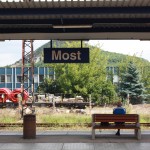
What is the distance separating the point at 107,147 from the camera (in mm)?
12500

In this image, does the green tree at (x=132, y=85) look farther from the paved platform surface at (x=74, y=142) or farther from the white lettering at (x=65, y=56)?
the white lettering at (x=65, y=56)

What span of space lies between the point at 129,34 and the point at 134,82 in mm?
39322

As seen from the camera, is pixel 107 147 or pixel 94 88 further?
pixel 94 88

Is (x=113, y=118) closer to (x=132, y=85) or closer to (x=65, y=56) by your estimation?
(x=65, y=56)

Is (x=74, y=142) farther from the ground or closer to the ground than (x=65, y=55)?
closer to the ground

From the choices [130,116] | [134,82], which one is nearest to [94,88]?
[134,82]

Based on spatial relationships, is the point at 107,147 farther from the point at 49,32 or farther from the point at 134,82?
the point at 134,82

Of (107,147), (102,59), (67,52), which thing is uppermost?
(102,59)

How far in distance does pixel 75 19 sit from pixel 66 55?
158 centimetres

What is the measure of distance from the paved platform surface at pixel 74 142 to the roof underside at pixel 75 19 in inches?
127

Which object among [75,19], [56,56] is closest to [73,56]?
[56,56]

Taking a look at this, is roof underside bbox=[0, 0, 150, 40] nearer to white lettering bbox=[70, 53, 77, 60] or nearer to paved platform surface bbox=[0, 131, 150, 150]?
white lettering bbox=[70, 53, 77, 60]

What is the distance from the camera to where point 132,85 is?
53156 millimetres

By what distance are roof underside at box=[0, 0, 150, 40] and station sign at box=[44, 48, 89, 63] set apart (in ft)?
1.90
